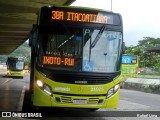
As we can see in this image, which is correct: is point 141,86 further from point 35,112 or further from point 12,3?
point 35,112

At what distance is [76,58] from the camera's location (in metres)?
10.8

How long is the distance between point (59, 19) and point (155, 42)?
240 feet

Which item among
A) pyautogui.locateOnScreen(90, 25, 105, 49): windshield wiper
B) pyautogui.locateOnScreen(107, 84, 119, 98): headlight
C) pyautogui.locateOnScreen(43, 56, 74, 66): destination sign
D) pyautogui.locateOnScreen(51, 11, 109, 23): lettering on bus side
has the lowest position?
pyautogui.locateOnScreen(107, 84, 119, 98): headlight

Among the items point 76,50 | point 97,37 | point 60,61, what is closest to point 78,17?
point 97,37

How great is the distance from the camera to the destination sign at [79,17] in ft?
36.3

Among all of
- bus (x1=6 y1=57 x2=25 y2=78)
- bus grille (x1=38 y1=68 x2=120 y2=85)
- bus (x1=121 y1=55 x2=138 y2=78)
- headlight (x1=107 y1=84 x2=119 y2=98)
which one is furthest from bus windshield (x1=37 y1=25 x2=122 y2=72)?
bus (x1=6 y1=57 x2=25 y2=78)

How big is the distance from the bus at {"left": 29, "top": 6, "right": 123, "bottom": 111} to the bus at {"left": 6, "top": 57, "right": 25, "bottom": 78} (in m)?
39.1

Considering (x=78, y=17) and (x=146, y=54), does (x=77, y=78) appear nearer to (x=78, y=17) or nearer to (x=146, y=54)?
(x=78, y=17)

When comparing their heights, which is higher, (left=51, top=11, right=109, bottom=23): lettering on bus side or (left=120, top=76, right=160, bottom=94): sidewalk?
(left=51, top=11, right=109, bottom=23): lettering on bus side

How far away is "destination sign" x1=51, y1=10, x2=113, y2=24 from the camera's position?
11.1m

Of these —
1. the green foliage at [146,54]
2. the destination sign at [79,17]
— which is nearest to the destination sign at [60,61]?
the destination sign at [79,17]

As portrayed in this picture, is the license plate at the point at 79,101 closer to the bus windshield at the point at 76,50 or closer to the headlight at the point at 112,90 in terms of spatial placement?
the headlight at the point at 112,90

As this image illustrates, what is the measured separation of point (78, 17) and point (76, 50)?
40.2 inches

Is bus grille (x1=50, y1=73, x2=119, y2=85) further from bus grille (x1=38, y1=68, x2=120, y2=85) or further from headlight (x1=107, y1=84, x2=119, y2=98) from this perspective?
headlight (x1=107, y1=84, x2=119, y2=98)
